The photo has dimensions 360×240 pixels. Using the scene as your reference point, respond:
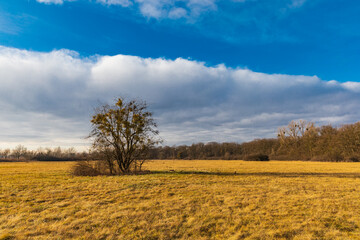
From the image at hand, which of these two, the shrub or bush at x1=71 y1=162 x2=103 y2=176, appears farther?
the shrub

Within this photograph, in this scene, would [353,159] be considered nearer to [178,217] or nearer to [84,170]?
[84,170]

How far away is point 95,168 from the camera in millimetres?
23625

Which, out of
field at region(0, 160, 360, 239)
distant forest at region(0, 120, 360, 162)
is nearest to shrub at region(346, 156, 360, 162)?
distant forest at region(0, 120, 360, 162)

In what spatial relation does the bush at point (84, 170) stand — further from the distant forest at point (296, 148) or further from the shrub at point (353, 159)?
the shrub at point (353, 159)

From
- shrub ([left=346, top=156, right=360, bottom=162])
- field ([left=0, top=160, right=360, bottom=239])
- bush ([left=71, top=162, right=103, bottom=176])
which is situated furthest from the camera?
shrub ([left=346, top=156, right=360, bottom=162])

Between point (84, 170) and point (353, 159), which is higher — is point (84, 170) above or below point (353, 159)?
above

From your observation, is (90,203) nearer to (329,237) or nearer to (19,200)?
(19,200)

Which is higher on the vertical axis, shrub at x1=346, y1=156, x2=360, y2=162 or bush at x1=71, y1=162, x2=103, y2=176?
bush at x1=71, y1=162, x2=103, y2=176

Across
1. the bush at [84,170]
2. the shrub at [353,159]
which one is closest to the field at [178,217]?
the bush at [84,170]

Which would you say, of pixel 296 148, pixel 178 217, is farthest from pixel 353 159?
pixel 178 217

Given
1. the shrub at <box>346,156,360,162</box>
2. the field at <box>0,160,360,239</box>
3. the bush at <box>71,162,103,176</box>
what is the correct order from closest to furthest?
the field at <box>0,160,360,239</box> → the bush at <box>71,162,103,176</box> → the shrub at <box>346,156,360,162</box>

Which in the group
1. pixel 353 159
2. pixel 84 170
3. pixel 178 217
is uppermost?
pixel 84 170

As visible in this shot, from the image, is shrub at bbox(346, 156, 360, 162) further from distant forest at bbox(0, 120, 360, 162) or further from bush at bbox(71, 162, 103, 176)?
bush at bbox(71, 162, 103, 176)

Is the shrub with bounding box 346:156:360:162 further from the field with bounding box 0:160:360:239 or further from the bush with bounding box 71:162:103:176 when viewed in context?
the bush with bounding box 71:162:103:176
